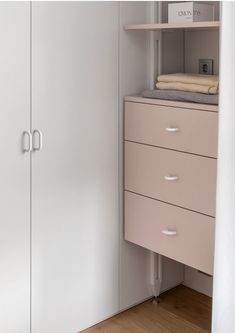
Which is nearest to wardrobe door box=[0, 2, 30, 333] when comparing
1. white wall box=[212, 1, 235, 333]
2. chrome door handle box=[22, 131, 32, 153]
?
chrome door handle box=[22, 131, 32, 153]

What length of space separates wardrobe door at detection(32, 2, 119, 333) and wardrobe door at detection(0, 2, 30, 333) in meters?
0.05

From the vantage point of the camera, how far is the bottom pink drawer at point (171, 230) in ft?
6.98

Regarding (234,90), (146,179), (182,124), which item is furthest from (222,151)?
(146,179)

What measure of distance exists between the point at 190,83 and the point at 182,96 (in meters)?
0.08

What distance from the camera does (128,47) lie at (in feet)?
7.71

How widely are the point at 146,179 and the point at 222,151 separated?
0.60m

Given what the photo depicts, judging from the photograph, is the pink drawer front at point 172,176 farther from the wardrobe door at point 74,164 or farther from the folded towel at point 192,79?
the folded towel at point 192,79

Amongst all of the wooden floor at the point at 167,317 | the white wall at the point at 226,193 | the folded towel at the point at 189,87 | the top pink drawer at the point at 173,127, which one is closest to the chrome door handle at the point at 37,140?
the top pink drawer at the point at 173,127

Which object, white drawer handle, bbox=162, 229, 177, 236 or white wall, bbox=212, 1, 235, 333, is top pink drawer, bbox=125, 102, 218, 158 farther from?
white drawer handle, bbox=162, 229, 177, 236

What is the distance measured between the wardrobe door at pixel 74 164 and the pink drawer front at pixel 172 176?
0.10 meters

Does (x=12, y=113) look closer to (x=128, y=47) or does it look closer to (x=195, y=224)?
(x=128, y=47)

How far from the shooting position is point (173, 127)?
7.09ft

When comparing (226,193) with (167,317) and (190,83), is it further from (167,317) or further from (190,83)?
(167,317)

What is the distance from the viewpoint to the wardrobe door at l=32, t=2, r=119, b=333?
2.09 meters
